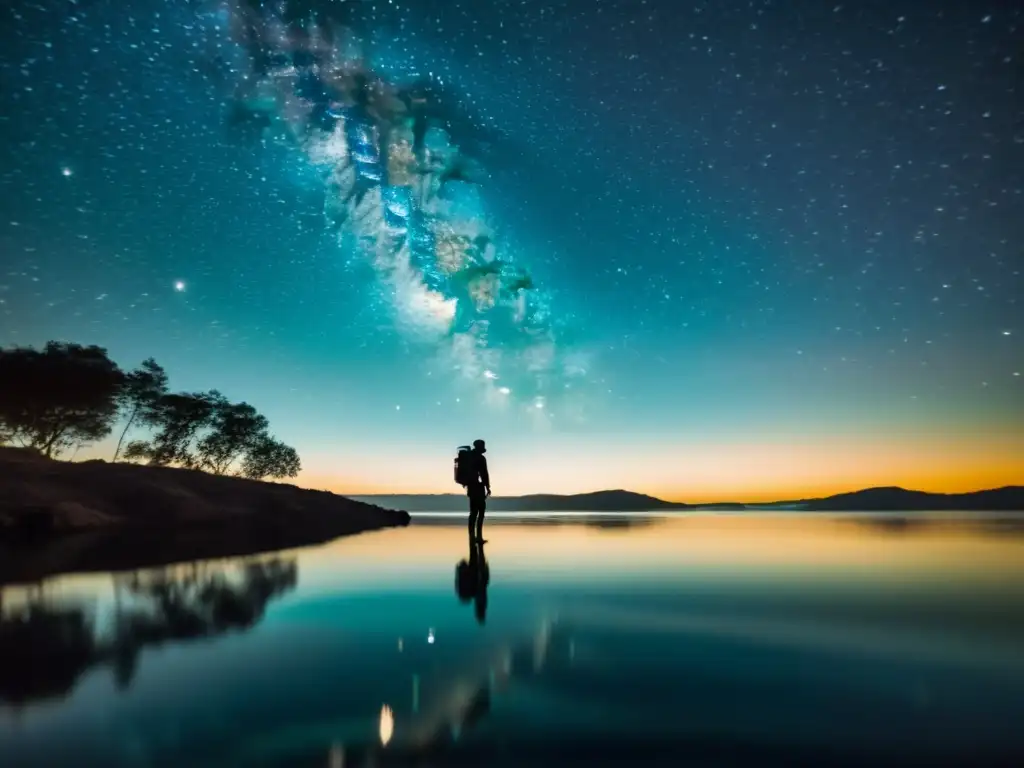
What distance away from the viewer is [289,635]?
5969mm

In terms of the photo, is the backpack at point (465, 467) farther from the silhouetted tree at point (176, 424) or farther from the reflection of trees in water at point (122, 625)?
the silhouetted tree at point (176, 424)

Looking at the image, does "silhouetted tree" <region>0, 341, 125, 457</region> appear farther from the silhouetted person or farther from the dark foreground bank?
the silhouetted person

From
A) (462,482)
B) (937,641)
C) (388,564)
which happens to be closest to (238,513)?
(462,482)

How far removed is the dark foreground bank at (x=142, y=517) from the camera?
14383mm

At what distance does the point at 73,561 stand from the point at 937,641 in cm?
1561

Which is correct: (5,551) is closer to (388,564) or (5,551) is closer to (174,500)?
(388,564)

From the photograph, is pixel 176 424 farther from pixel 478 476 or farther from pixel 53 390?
pixel 478 476

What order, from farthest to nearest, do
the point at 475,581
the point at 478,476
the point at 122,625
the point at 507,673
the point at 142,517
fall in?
the point at 142,517 < the point at 478,476 < the point at 475,581 < the point at 122,625 < the point at 507,673

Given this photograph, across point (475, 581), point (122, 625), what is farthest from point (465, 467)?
point (122, 625)

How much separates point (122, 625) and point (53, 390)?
47.9 metres

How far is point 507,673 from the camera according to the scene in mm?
4684

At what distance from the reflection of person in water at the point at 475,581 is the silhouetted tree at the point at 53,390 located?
43.4 m

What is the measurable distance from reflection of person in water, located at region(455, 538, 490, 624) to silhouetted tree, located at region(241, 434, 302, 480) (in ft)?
205

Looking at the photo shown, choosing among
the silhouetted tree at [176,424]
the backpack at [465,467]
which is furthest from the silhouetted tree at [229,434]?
the backpack at [465,467]
